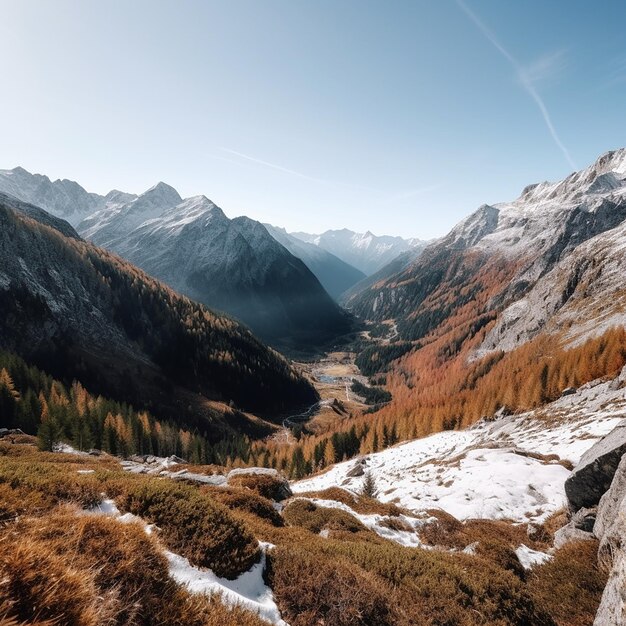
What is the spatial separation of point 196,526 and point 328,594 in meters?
4.01

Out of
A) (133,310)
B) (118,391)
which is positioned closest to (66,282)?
(133,310)

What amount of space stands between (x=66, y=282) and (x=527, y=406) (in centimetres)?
18658

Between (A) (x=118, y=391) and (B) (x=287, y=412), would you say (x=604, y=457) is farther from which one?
(B) (x=287, y=412)

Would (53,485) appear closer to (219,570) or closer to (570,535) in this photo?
(219,570)

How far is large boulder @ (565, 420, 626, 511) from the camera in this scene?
1762 cm

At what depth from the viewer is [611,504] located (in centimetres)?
1528

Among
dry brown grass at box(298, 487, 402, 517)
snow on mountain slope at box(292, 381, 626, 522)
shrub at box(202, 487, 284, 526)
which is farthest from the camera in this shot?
snow on mountain slope at box(292, 381, 626, 522)

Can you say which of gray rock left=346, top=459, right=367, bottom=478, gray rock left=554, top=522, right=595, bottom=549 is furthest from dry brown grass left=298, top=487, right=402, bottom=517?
gray rock left=346, top=459, right=367, bottom=478

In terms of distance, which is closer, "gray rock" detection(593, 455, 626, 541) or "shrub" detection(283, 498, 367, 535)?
"gray rock" detection(593, 455, 626, 541)

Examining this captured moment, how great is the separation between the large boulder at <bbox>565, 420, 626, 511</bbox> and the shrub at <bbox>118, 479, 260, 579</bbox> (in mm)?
19031

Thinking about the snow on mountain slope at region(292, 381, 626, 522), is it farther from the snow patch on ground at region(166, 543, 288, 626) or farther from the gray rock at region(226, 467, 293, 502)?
the snow patch on ground at region(166, 543, 288, 626)

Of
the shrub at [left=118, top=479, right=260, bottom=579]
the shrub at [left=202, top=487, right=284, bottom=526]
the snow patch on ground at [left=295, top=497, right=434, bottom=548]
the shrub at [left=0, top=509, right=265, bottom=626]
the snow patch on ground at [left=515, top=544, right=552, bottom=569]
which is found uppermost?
the shrub at [left=0, top=509, right=265, bottom=626]

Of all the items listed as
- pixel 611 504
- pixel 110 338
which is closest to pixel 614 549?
pixel 611 504

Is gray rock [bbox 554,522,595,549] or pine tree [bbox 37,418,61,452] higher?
gray rock [bbox 554,522,595,549]
